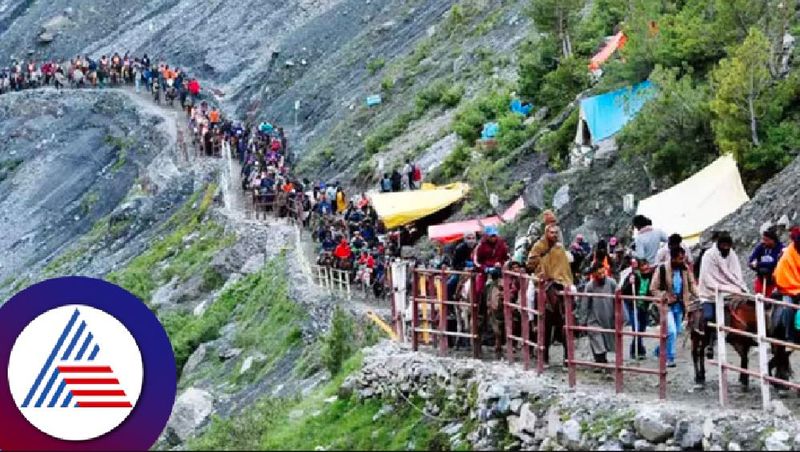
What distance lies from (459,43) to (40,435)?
154ft

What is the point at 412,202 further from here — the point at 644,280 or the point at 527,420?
the point at 527,420

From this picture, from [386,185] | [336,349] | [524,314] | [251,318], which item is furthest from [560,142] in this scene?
[524,314]

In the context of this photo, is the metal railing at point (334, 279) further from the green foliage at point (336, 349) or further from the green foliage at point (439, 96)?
the green foliage at point (439, 96)

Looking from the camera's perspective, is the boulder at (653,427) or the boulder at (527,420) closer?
the boulder at (653,427)

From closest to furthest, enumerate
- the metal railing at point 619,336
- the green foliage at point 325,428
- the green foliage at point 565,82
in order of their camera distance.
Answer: the metal railing at point 619,336 < the green foliage at point 325,428 < the green foliage at point 565,82

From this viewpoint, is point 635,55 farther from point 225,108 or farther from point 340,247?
point 225,108

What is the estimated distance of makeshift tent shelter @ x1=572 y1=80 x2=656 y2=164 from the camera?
3825 centimetres

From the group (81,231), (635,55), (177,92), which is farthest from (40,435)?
(177,92)

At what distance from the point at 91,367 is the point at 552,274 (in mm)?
5181

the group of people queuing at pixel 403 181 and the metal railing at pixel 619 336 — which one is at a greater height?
the group of people queuing at pixel 403 181

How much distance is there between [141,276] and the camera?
45844 mm

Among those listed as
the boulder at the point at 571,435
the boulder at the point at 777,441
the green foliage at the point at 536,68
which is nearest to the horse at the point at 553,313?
the boulder at the point at 571,435

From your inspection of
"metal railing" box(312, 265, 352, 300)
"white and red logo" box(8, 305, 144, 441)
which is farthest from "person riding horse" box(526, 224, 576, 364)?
"metal railing" box(312, 265, 352, 300)

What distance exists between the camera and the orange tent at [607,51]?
147 ft
